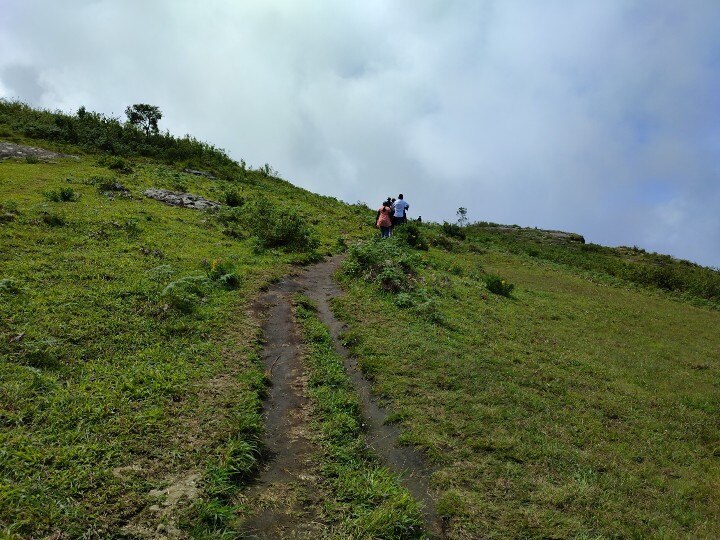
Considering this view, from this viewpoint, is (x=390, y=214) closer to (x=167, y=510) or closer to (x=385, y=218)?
(x=385, y=218)

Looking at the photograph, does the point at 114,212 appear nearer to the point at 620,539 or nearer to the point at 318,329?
the point at 318,329

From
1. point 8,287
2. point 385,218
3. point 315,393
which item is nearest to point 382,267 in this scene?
point 385,218

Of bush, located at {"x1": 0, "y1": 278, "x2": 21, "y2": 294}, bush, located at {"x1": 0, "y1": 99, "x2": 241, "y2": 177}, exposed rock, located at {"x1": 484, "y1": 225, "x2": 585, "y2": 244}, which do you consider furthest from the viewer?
exposed rock, located at {"x1": 484, "y1": 225, "x2": 585, "y2": 244}

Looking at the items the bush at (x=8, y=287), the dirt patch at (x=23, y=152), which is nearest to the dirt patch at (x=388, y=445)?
the bush at (x=8, y=287)

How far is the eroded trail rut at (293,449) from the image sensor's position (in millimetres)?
6867

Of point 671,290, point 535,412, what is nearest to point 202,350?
point 535,412

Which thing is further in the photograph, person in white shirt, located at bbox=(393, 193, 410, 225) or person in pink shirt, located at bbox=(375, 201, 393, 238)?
person in white shirt, located at bbox=(393, 193, 410, 225)

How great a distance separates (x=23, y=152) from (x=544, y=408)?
37881 millimetres

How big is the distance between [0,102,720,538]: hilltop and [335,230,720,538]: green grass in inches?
2.4

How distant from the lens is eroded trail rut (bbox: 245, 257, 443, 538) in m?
6.87

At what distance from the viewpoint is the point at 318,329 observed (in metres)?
13.9

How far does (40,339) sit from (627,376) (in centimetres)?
1686

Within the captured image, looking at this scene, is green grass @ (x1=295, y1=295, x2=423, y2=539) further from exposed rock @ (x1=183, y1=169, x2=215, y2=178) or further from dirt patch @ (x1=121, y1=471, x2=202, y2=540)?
exposed rock @ (x1=183, y1=169, x2=215, y2=178)

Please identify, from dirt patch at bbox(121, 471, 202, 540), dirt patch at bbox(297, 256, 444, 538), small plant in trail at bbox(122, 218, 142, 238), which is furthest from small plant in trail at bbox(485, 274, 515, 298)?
dirt patch at bbox(121, 471, 202, 540)
